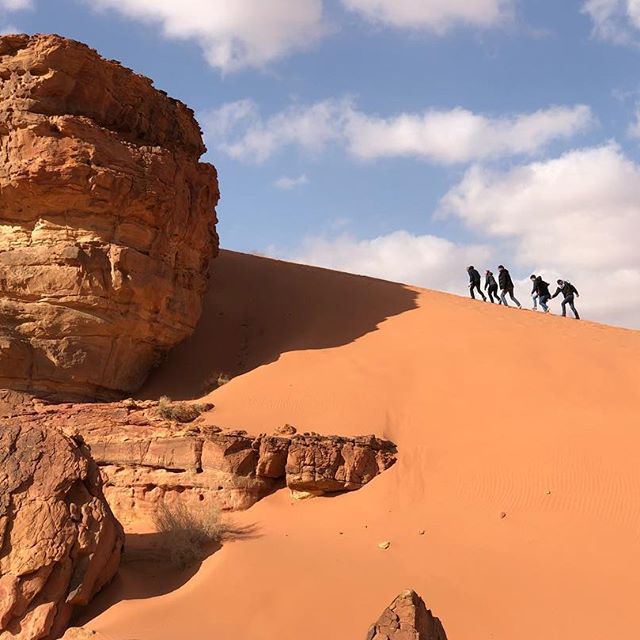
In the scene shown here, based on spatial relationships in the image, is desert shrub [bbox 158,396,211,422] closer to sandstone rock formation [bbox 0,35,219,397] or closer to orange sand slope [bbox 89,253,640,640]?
orange sand slope [bbox 89,253,640,640]

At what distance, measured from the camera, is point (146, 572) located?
854 cm

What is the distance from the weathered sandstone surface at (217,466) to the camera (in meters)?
10.9

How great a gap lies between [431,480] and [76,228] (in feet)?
24.3

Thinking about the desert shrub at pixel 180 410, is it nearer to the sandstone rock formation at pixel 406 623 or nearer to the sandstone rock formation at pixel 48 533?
the sandstone rock formation at pixel 48 533

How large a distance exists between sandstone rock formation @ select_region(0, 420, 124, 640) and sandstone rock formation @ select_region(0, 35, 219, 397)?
529 cm

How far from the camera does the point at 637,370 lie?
50.8 feet

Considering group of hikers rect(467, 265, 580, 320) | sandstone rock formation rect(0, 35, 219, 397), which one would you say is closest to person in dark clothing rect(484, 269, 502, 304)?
group of hikers rect(467, 265, 580, 320)

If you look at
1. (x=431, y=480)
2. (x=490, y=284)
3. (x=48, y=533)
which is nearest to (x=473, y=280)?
(x=490, y=284)

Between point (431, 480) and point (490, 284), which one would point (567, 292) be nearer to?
point (490, 284)

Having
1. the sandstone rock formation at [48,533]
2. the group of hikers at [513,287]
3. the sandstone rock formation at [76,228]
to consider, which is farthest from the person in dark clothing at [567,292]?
the sandstone rock formation at [48,533]

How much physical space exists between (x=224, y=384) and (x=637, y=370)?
8318 millimetres

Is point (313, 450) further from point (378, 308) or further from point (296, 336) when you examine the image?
point (378, 308)

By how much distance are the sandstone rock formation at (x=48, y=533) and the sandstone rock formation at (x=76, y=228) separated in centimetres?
529

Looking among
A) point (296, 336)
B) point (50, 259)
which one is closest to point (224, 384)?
point (296, 336)
